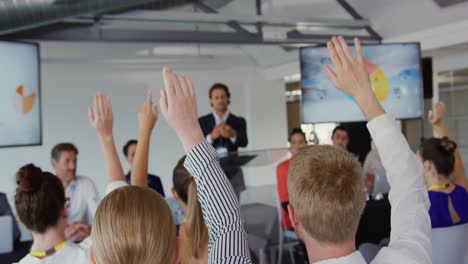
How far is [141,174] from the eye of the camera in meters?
1.87

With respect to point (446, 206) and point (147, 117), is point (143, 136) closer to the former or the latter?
point (147, 117)

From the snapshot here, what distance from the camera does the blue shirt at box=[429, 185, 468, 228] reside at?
281cm

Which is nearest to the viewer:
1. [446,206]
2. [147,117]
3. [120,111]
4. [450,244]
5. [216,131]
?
[147,117]

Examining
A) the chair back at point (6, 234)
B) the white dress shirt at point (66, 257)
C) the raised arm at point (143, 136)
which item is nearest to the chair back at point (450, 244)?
the raised arm at point (143, 136)

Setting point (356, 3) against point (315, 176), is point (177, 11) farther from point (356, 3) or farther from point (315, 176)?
point (315, 176)

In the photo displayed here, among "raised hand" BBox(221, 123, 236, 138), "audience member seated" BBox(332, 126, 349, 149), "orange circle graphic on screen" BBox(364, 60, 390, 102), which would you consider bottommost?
"audience member seated" BBox(332, 126, 349, 149)

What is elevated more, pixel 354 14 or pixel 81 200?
pixel 354 14

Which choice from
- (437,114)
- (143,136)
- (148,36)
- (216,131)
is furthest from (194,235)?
(148,36)

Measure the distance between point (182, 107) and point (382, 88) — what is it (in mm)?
4686

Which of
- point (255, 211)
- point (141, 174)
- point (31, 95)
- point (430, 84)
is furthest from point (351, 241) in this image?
point (430, 84)

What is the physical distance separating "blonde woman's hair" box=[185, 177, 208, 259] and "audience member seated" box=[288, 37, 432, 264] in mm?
621

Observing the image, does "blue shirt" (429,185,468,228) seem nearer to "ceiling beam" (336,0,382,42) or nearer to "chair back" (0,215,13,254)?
"chair back" (0,215,13,254)

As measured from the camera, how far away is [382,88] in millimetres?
5461

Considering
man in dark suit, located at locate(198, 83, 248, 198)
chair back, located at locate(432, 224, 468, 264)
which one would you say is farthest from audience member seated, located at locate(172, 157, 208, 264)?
man in dark suit, located at locate(198, 83, 248, 198)
